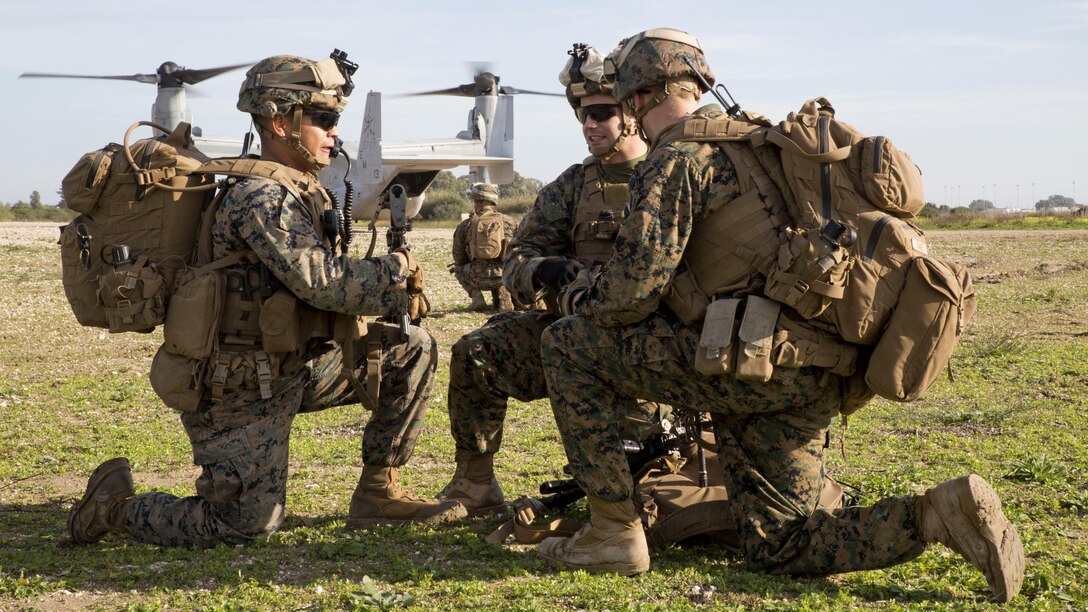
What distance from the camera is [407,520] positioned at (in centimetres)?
575

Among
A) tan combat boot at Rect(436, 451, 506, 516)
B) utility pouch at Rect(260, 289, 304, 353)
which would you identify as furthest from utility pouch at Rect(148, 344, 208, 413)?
tan combat boot at Rect(436, 451, 506, 516)

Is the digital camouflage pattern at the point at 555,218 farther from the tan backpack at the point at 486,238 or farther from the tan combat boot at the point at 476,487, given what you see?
the tan backpack at the point at 486,238

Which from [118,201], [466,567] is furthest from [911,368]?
[118,201]

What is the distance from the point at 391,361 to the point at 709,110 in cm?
223

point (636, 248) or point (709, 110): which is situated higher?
point (709, 110)

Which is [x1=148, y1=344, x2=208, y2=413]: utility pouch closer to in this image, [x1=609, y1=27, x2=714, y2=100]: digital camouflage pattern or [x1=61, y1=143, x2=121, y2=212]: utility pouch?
[x1=61, y1=143, x2=121, y2=212]: utility pouch

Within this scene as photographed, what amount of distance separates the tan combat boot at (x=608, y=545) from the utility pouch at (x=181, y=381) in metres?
1.93

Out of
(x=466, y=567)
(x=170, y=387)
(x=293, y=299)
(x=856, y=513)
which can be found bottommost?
(x=466, y=567)

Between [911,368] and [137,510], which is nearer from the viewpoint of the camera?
[911,368]

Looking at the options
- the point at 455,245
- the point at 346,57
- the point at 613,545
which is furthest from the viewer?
the point at 455,245

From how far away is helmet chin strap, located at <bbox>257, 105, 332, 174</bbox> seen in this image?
18.4ft

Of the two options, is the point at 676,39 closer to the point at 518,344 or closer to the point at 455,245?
the point at 518,344

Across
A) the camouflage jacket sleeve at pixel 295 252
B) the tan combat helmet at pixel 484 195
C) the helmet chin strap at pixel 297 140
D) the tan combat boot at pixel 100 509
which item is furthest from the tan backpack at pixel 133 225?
the tan combat helmet at pixel 484 195

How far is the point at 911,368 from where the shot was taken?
4.46m
